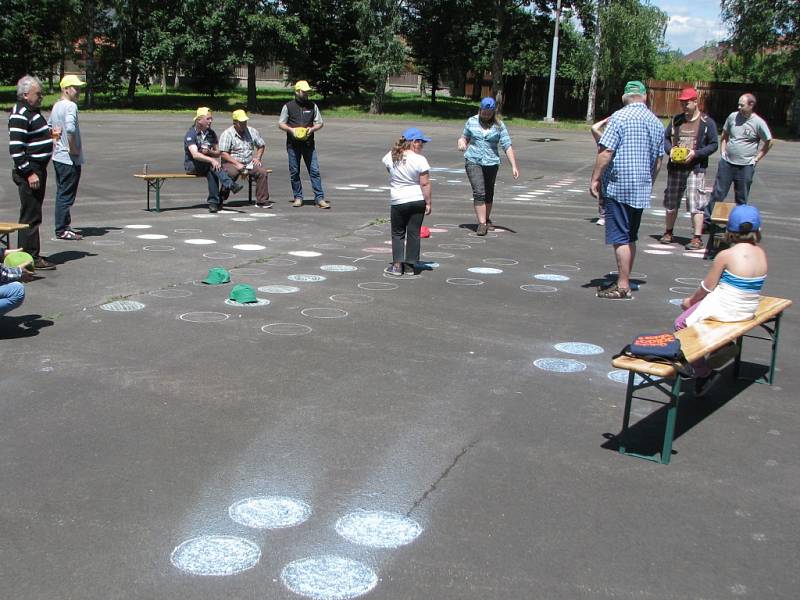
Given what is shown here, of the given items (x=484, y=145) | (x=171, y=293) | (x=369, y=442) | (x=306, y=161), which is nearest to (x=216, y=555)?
(x=369, y=442)

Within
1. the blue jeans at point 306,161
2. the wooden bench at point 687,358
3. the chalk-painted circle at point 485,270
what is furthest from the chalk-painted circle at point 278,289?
the blue jeans at point 306,161

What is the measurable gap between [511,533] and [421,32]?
168 feet

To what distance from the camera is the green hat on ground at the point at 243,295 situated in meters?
7.30

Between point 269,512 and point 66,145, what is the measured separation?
7120 mm

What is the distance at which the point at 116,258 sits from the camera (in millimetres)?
9188

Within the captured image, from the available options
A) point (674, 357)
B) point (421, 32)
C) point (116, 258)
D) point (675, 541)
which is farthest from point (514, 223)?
point (421, 32)

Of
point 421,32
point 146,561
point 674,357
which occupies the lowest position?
point 146,561

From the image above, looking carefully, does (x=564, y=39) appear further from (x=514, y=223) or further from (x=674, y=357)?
(x=674, y=357)

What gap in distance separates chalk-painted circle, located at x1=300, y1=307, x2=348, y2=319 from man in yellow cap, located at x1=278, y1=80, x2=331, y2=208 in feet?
20.7

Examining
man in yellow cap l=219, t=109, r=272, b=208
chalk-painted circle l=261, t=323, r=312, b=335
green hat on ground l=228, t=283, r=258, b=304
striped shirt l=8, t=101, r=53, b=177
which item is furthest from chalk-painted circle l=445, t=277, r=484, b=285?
man in yellow cap l=219, t=109, r=272, b=208

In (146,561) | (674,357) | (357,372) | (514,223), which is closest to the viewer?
(146,561)

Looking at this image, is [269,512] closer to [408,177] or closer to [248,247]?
[408,177]

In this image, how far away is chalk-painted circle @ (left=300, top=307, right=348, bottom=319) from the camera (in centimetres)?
696

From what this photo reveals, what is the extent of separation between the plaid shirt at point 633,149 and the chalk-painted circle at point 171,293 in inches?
160
